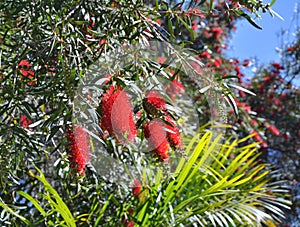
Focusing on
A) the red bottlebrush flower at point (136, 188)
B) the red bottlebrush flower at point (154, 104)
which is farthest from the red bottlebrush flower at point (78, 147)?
the red bottlebrush flower at point (136, 188)

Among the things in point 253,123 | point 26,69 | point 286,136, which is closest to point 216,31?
point 253,123

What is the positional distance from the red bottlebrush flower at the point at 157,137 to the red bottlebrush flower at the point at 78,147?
0.48 feet

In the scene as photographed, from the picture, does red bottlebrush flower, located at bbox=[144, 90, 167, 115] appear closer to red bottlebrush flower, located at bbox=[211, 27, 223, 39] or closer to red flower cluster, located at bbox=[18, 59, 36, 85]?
red flower cluster, located at bbox=[18, 59, 36, 85]

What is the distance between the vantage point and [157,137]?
1417 millimetres

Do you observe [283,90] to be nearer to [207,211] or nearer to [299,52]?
[299,52]

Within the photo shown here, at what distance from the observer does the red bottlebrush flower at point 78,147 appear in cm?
137

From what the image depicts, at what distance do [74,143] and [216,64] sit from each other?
3.52 metres

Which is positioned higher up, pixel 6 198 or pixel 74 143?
pixel 74 143

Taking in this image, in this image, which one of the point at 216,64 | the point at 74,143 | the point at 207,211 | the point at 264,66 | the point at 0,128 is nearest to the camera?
the point at 74,143

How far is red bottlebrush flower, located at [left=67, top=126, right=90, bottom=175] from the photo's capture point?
1.37m

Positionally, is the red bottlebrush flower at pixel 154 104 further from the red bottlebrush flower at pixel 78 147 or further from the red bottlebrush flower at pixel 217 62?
the red bottlebrush flower at pixel 217 62

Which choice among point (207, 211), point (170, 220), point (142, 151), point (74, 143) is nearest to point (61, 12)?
point (74, 143)

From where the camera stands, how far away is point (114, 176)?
2.82 meters

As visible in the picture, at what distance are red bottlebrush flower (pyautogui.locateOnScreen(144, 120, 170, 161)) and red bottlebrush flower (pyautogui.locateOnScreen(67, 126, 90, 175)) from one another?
0.15 meters
